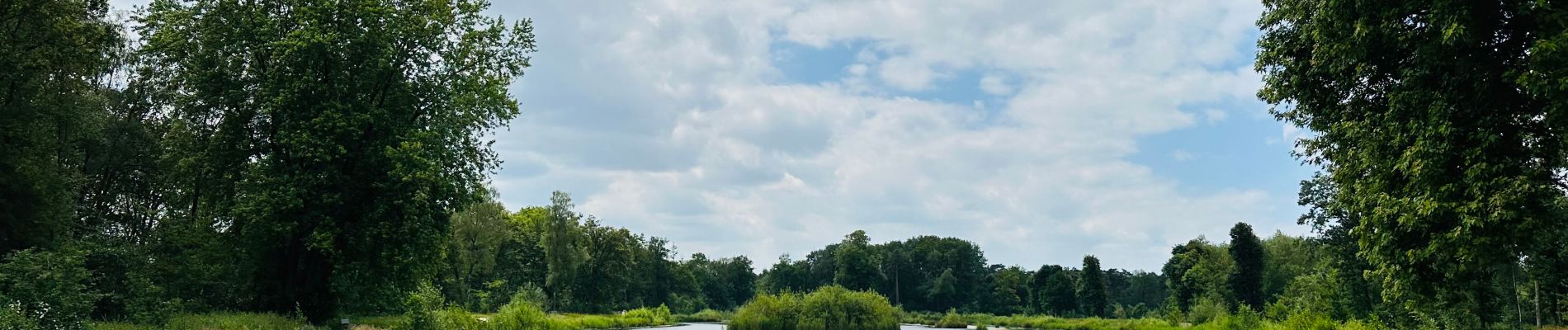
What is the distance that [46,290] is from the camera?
54.3ft

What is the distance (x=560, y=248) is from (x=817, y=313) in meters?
35.6

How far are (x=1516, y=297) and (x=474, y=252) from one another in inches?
2350

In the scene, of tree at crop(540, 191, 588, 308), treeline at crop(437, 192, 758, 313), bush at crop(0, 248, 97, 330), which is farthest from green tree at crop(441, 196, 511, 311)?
bush at crop(0, 248, 97, 330)

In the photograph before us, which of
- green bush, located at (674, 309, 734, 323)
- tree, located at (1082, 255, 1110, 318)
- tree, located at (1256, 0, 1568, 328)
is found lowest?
green bush, located at (674, 309, 734, 323)

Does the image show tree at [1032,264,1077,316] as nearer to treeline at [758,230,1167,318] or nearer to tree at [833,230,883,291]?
treeline at [758,230,1167,318]

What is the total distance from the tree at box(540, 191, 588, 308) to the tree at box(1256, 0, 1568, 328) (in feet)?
196

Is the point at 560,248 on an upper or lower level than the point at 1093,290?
upper

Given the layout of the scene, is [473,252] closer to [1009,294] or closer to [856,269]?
[856,269]

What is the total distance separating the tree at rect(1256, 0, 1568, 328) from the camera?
12.8 metres

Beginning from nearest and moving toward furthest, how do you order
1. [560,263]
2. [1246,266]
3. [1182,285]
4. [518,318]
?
[518,318], [1246,266], [560,263], [1182,285]

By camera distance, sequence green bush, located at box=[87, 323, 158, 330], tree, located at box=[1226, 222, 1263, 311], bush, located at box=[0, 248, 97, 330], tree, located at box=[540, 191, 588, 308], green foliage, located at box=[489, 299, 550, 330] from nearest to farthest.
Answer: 1. bush, located at box=[0, 248, 97, 330]
2. green bush, located at box=[87, 323, 158, 330]
3. green foliage, located at box=[489, 299, 550, 330]
4. tree, located at box=[1226, 222, 1263, 311]
5. tree, located at box=[540, 191, 588, 308]

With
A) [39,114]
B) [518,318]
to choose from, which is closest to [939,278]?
[518,318]

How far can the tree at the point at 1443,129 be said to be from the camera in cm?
1280

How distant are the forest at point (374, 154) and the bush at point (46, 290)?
0.06 meters
